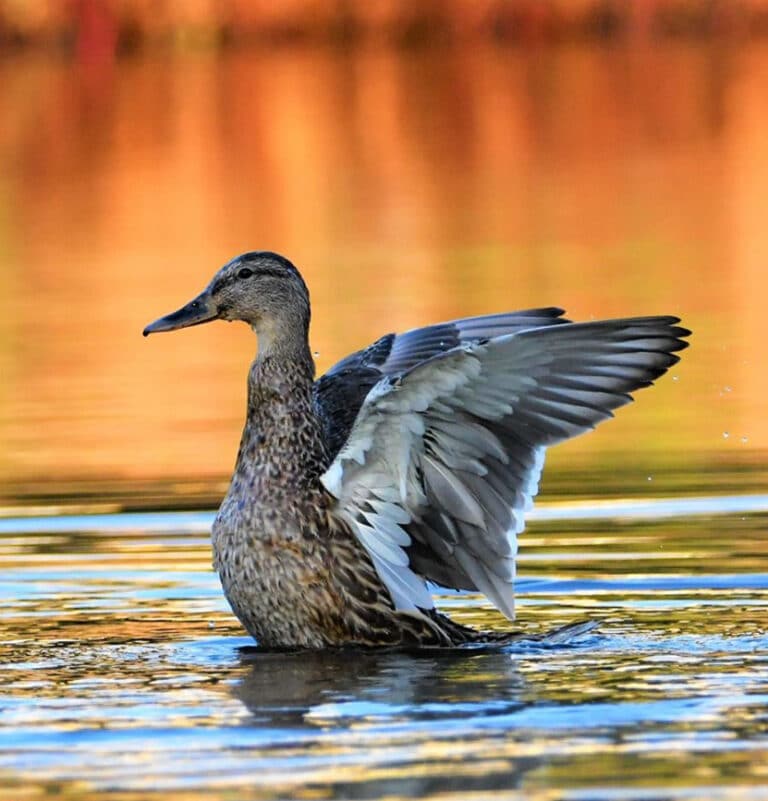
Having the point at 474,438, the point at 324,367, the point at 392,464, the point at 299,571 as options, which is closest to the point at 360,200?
the point at 324,367

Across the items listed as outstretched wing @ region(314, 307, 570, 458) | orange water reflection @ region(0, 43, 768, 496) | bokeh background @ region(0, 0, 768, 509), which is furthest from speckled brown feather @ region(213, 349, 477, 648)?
orange water reflection @ region(0, 43, 768, 496)

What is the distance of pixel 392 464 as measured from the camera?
26.7ft

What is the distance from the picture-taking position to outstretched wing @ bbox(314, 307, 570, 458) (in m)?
9.17

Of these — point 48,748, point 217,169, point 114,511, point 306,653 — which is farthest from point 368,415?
point 217,169

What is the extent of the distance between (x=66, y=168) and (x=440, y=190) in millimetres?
6199

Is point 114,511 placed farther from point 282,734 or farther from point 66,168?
point 66,168

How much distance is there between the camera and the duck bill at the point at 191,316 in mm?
8688

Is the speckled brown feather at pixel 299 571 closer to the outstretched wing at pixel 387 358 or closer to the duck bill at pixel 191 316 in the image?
the outstretched wing at pixel 387 358

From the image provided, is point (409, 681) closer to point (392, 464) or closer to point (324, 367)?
point (392, 464)

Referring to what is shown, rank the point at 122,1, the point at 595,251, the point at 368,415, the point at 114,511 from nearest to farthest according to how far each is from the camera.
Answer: the point at 368,415, the point at 114,511, the point at 595,251, the point at 122,1

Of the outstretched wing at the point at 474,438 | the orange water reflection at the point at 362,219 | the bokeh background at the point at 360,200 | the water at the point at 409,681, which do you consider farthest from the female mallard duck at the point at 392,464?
the orange water reflection at the point at 362,219

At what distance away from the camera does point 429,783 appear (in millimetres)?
6113

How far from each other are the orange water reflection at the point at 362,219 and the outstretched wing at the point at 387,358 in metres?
1.77

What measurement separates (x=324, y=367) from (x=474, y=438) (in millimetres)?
6178
